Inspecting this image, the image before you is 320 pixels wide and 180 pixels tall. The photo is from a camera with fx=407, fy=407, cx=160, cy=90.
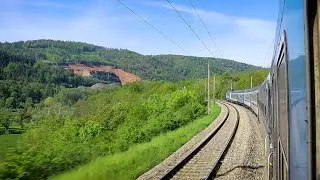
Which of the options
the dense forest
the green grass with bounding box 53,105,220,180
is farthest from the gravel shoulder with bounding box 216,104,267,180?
the dense forest

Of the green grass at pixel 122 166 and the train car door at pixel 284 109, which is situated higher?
the train car door at pixel 284 109

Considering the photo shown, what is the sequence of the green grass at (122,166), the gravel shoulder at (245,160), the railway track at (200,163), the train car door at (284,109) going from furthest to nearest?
1. the gravel shoulder at (245,160)
2. the railway track at (200,163)
3. the green grass at (122,166)
4. the train car door at (284,109)

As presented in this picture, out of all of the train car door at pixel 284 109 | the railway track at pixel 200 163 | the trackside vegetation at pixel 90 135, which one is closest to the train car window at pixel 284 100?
the train car door at pixel 284 109

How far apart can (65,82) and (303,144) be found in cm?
17995

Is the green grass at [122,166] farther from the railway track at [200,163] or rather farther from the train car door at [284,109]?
the train car door at [284,109]

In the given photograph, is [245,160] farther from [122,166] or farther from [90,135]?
[90,135]

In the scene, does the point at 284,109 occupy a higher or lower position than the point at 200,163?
higher

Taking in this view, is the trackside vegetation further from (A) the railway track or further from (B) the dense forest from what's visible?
(A) the railway track

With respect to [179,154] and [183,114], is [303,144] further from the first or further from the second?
[183,114]

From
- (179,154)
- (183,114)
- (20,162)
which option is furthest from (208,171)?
(183,114)

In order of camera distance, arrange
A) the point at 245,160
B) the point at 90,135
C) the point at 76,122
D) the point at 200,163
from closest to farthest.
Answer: the point at 200,163
the point at 245,160
the point at 90,135
the point at 76,122

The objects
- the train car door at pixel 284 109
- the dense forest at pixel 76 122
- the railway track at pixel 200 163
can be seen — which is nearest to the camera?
the train car door at pixel 284 109

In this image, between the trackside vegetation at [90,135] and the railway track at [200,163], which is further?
the railway track at [200,163]

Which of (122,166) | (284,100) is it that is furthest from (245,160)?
(284,100)
